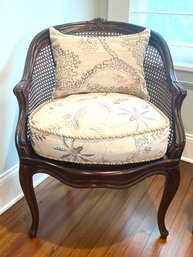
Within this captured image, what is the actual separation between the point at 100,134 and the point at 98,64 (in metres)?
0.43

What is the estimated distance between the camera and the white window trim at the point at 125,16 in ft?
5.64

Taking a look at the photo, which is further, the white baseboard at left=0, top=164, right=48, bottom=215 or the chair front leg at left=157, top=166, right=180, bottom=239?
the white baseboard at left=0, top=164, right=48, bottom=215

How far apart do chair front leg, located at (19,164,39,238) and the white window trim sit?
41.4 inches

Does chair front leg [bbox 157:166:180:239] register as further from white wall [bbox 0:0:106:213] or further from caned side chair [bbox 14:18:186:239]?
white wall [bbox 0:0:106:213]

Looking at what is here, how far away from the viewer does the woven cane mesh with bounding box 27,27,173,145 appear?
4.24ft

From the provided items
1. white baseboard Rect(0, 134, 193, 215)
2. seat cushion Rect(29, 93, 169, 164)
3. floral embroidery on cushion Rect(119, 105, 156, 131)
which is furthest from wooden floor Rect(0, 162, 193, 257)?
floral embroidery on cushion Rect(119, 105, 156, 131)

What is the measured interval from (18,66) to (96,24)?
44 centimetres

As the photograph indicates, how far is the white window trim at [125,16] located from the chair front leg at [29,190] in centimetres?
105

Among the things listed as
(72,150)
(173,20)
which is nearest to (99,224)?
(72,150)

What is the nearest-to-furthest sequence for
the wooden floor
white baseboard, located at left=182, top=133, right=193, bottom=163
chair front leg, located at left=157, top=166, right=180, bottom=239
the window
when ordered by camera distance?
1. chair front leg, located at left=157, top=166, right=180, bottom=239
2. the wooden floor
3. the window
4. white baseboard, located at left=182, top=133, right=193, bottom=163

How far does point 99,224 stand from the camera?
4.63ft

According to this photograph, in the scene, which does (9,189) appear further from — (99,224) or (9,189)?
(99,224)

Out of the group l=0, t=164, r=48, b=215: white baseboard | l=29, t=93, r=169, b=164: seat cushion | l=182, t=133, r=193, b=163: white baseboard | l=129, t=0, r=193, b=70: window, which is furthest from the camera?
l=182, t=133, r=193, b=163: white baseboard

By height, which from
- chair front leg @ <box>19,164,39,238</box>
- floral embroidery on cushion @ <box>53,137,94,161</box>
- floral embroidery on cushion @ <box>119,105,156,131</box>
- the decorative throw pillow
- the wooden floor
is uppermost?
the decorative throw pillow
